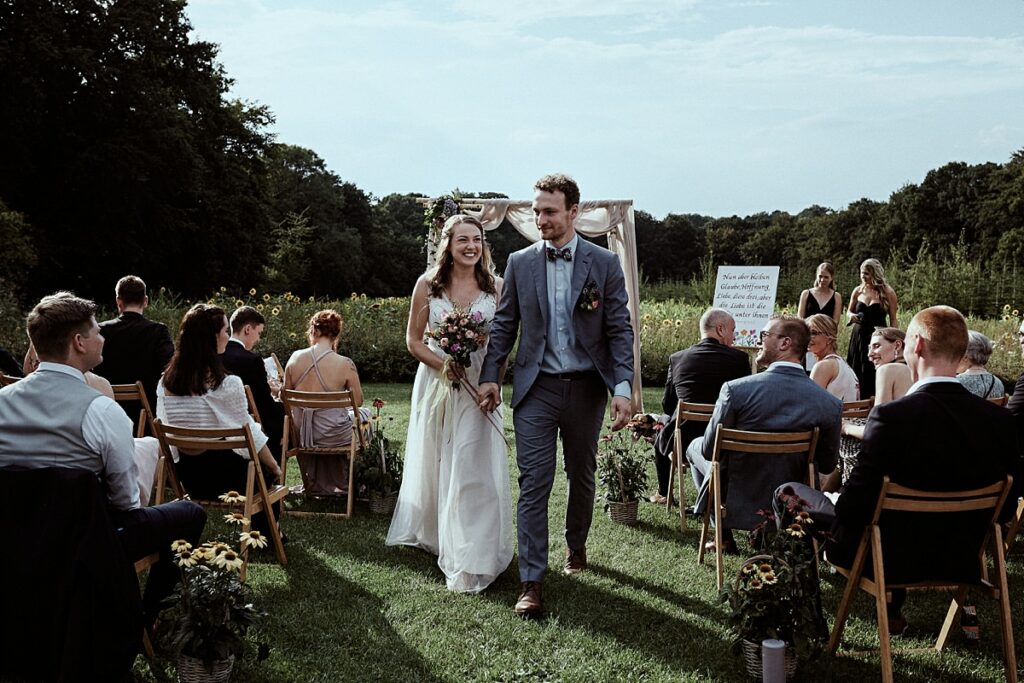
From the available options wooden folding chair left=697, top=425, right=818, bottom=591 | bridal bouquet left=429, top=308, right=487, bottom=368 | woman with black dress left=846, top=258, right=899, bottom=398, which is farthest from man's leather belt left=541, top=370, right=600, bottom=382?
woman with black dress left=846, top=258, right=899, bottom=398

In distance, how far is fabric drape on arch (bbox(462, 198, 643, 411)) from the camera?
39.7 feet

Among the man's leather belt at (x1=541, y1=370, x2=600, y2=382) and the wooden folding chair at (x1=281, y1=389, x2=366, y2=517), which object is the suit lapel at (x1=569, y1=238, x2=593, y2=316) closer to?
the man's leather belt at (x1=541, y1=370, x2=600, y2=382)

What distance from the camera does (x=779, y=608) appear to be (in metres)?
3.76

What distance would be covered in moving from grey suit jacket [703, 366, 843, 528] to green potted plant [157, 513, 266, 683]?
264 cm

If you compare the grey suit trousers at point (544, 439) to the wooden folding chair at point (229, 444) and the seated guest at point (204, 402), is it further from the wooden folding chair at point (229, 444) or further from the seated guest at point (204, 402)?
the seated guest at point (204, 402)

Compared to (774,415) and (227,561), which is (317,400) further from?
(774,415)

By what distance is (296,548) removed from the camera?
19.3 feet

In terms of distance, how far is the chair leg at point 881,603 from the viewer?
3.56 metres

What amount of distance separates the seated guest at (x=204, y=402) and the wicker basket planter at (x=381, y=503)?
1451 mm

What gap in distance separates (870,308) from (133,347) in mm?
7572

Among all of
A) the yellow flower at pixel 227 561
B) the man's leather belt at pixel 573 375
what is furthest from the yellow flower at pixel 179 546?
the man's leather belt at pixel 573 375

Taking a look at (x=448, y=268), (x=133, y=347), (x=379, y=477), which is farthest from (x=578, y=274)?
(x=133, y=347)

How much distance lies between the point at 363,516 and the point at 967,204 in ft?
149

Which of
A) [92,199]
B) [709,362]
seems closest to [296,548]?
[709,362]
